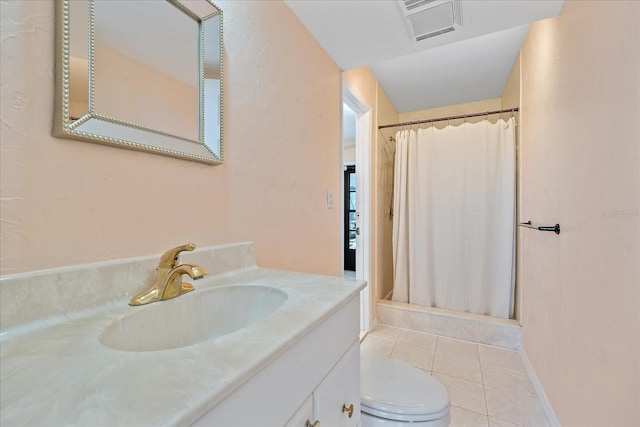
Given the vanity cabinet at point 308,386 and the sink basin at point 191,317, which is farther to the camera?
the sink basin at point 191,317

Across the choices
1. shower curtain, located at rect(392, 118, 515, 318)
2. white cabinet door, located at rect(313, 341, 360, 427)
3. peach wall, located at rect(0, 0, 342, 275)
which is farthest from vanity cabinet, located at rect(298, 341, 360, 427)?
shower curtain, located at rect(392, 118, 515, 318)

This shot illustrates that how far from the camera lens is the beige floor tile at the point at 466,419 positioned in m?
1.37

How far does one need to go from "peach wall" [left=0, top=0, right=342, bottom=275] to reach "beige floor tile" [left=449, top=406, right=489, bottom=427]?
96 centimetres

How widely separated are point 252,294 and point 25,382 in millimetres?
482

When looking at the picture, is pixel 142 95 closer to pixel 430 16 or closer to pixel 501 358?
pixel 430 16

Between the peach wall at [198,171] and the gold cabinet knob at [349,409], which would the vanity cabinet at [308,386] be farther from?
the peach wall at [198,171]

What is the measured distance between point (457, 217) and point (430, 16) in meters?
1.66

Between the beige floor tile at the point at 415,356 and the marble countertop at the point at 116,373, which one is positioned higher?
the marble countertop at the point at 116,373

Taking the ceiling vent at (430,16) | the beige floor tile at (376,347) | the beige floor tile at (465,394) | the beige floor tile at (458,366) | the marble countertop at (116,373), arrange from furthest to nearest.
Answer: the beige floor tile at (376,347)
the beige floor tile at (458,366)
the beige floor tile at (465,394)
the ceiling vent at (430,16)
the marble countertop at (116,373)

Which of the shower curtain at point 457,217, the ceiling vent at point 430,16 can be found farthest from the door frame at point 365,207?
the ceiling vent at point 430,16

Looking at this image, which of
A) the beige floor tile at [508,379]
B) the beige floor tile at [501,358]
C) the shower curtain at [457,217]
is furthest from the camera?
the shower curtain at [457,217]

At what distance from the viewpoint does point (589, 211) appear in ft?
3.36

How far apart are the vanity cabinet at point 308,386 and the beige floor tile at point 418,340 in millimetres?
1547

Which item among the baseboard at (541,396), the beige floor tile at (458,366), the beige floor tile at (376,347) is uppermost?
the baseboard at (541,396)
